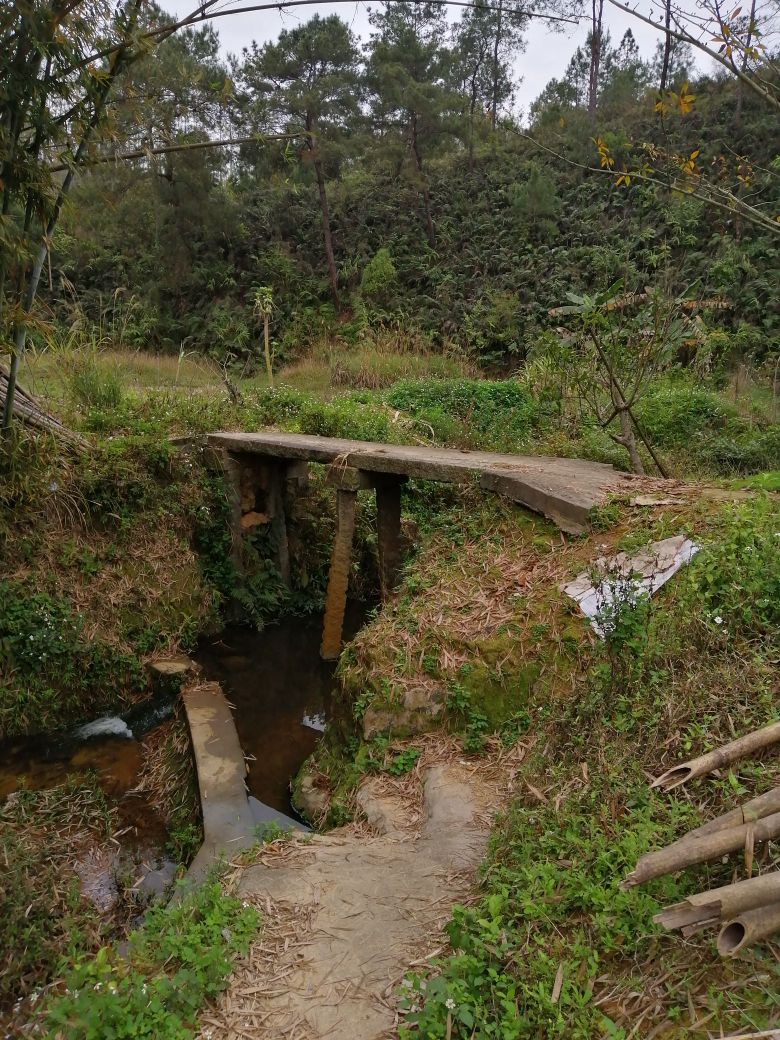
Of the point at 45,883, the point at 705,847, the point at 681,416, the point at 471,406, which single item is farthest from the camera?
the point at 471,406

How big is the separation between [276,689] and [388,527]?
1796mm

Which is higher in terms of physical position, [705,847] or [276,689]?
[705,847]

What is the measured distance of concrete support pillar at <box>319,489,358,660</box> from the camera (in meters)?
6.19

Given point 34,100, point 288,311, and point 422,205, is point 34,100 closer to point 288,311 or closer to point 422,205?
point 288,311

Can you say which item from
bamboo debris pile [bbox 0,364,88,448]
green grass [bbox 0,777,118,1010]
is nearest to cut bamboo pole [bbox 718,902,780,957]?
green grass [bbox 0,777,118,1010]

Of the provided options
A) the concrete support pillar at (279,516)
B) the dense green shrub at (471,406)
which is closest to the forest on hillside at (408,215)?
the dense green shrub at (471,406)

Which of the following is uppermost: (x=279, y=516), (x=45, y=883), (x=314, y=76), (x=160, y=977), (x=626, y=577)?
(x=314, y=76)

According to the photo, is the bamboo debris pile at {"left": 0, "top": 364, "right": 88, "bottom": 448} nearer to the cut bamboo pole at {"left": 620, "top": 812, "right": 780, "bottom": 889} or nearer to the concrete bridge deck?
the concrete bridge deck

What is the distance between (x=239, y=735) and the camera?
5.36m

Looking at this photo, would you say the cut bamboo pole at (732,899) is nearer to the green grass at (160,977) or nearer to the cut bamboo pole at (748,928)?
the cut bamboo pole at (748,928)

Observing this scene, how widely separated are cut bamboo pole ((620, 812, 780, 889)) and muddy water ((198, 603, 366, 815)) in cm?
300

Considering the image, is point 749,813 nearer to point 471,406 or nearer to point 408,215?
point 471,406

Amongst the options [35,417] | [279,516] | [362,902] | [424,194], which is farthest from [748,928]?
[424,194]

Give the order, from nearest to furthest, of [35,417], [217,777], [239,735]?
[217,777]
[239,735]
[35,417]
